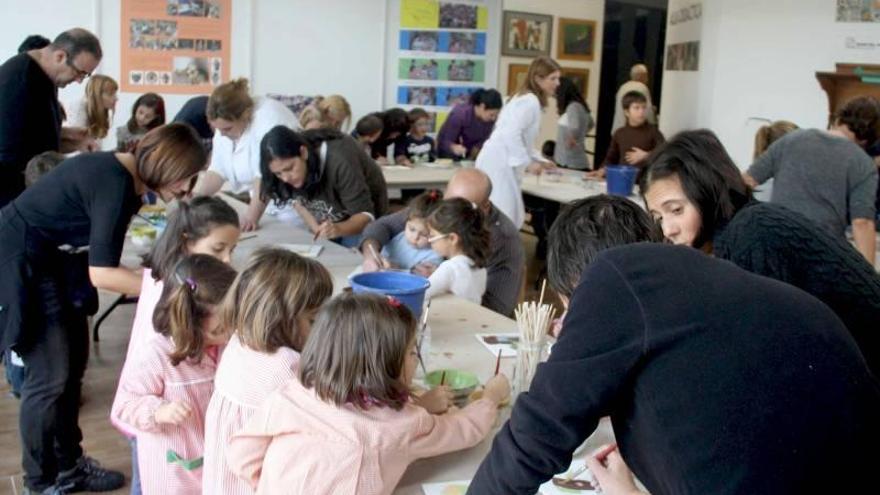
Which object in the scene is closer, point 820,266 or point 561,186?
point 820,266

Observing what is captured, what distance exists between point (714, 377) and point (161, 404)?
4.83 feet

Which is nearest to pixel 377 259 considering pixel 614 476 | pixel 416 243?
pixel 416 243

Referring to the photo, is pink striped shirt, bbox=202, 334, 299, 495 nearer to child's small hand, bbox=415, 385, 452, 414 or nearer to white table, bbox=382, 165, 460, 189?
child's small hand, bbox=415, 385, 452, 414

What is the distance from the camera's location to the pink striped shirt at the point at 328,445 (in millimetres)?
1620

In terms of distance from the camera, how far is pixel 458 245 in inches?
123

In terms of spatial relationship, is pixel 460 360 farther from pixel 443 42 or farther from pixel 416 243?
pixel 443 42

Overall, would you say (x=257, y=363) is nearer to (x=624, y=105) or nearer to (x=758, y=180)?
(x=758, y=180)

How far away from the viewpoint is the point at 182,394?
7.32 ft

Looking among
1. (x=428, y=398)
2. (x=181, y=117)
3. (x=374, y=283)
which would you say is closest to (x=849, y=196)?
(x=374, y=283)

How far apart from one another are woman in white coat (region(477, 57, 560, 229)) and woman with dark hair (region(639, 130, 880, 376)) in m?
3.77

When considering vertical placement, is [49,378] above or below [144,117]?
below

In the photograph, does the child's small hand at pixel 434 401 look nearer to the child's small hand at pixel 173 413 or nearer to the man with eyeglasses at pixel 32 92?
the child's small hand at pixel 173 413

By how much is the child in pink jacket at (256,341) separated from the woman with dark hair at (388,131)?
16.8 feet

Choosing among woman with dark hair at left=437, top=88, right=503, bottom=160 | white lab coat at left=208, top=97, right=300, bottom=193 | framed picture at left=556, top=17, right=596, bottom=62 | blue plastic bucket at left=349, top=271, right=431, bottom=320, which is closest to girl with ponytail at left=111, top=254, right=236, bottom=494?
blue plastic bucket at left=349, top=271, right=431, bottom=320
